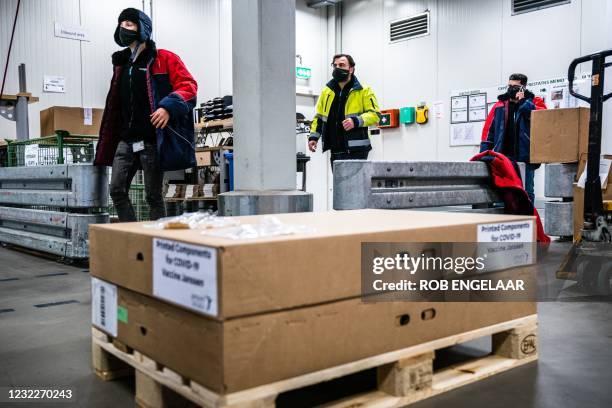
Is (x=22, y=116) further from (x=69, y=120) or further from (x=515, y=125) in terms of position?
(x=515, y=125)

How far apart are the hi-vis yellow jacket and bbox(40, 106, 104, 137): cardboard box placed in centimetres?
356

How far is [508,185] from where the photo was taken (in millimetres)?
4027

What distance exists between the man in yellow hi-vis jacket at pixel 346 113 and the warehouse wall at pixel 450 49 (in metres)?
3.84

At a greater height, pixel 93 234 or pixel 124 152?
pixel 124 152

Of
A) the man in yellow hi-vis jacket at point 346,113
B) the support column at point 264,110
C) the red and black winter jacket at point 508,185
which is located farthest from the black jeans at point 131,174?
the red and black winter jacket at point 508,185

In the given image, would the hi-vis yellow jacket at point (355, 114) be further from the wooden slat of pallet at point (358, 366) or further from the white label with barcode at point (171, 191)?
the white label with barcode at point (171, 191)

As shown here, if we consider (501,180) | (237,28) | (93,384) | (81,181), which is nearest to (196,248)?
(93,384)

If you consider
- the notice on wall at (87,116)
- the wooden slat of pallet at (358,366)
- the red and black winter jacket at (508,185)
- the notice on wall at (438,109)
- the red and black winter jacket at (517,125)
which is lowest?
the wooden slat of pallet at (358,366)

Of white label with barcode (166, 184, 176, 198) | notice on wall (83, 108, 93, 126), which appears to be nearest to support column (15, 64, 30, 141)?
notice on wall (83, 108, 93, 126)

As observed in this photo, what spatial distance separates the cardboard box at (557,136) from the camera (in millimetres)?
4352

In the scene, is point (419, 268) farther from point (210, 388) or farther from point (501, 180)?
point (501, 180)

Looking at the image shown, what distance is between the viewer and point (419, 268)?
1.79m

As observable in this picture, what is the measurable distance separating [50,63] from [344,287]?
817 cm

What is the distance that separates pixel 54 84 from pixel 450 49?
20.2ft
